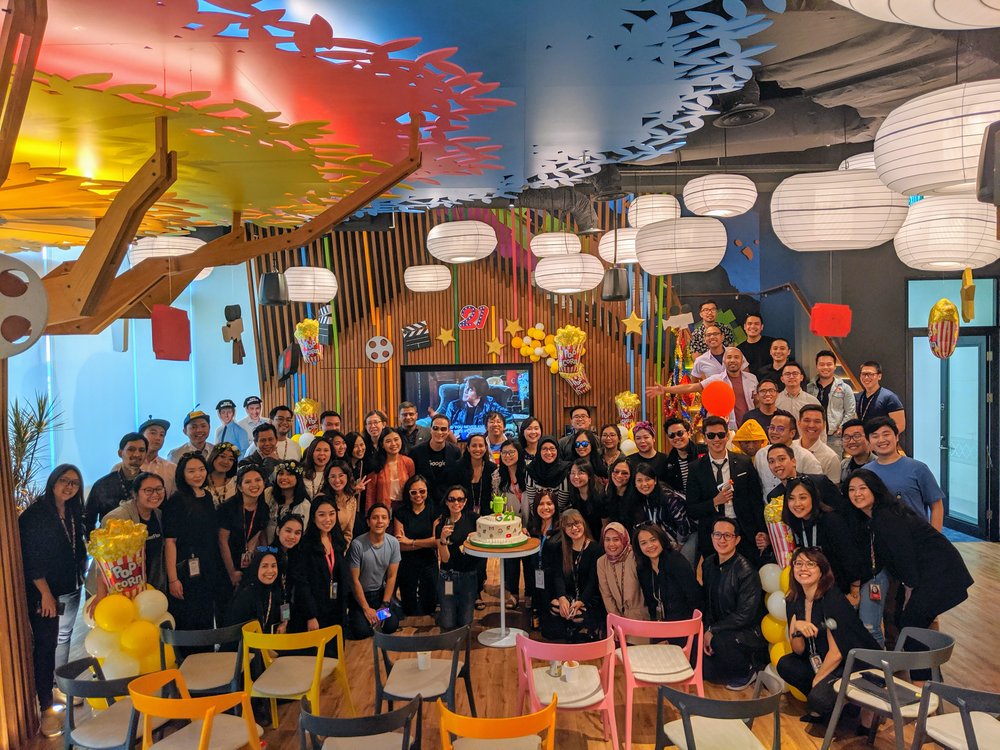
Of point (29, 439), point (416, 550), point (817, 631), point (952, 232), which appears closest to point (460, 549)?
point (416, 550)

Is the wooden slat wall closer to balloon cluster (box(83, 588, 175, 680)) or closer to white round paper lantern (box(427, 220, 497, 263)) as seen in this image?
white round paper lantern (box(427, 220, 497, 263))

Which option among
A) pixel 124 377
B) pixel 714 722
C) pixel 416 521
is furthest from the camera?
pixel 124 377

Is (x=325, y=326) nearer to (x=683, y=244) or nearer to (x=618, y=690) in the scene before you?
(x=683, y=244)

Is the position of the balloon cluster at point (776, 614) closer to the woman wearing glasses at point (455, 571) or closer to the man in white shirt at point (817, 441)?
the man in white shirt at point (817, 441)

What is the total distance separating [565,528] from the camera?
5535 mm

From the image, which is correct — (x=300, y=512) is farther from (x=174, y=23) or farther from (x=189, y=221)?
(x=174, y=23)

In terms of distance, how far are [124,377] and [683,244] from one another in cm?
758

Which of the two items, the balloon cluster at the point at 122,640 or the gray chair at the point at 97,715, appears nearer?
the gray chair at the point at 97,715

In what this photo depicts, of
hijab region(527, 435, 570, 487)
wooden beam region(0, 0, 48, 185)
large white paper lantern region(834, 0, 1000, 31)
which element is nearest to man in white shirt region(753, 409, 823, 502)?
hijab region(527, 435, 570, 487)

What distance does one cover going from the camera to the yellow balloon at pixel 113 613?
4277 mm

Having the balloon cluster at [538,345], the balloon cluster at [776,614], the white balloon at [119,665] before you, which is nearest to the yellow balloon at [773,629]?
the balloon cluster at [776,614]

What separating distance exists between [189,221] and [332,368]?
180 inches

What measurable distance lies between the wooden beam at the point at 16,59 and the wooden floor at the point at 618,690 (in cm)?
342

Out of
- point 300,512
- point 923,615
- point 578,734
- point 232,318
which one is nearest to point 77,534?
point 300,512
